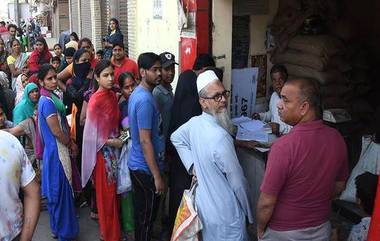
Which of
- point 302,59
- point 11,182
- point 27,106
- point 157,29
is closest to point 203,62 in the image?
point 302,59

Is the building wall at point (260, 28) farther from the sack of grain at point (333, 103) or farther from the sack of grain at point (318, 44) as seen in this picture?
the sack of grain at point (333, 103)

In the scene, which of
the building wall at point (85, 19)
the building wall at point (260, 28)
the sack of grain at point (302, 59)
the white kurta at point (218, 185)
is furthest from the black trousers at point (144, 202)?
the building wall at point (85, 19)

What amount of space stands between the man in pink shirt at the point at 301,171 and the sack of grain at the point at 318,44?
2324 millimetres

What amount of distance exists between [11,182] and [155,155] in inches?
70.7

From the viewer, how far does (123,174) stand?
14.6 feet

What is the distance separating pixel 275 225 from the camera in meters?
2.73

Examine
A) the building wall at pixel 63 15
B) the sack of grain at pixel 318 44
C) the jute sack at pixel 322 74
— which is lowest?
the jute sack at pixel 322 74

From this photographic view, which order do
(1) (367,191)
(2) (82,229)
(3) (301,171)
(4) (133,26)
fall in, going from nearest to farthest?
(3) (301,171), (1) (367,191), (2) (82,229), (4) (133,26)

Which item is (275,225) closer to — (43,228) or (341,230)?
(341,230)

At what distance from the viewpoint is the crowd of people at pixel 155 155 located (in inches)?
101

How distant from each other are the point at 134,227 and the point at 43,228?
1.21 meters

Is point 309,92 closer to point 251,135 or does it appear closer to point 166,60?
point 251,135

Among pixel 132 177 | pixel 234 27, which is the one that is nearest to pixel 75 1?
pixel 234 27

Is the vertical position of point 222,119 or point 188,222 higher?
point 222,119
